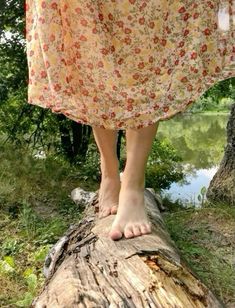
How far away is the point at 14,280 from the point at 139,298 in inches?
44.9

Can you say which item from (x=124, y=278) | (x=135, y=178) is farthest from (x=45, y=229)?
(x=124, y=278)

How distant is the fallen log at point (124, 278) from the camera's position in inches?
65.1

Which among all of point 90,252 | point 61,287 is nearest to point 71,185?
point 90,252

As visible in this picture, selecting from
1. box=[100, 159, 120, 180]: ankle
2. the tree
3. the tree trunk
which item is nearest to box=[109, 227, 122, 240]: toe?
box=[100, 159, 120, 180]: ankle

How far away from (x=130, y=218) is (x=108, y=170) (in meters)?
0.39

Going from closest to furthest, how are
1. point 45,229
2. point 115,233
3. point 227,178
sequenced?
point 115,233
point 45,229
point 227,178

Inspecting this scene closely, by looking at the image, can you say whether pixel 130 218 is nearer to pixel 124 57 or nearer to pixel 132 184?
pixel 132 184

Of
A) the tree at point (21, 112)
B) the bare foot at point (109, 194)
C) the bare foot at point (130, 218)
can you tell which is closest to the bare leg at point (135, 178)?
the bare foot at point (130, 218)

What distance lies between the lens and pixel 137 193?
2396mm

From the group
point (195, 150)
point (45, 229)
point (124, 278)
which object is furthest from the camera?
point (195, 150)

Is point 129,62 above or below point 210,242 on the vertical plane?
above

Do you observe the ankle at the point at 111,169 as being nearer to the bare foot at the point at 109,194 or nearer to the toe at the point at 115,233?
the bare foot at the point at 109,194

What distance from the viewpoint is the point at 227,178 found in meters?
4.08

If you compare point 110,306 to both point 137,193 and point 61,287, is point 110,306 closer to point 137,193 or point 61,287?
point 61,287
